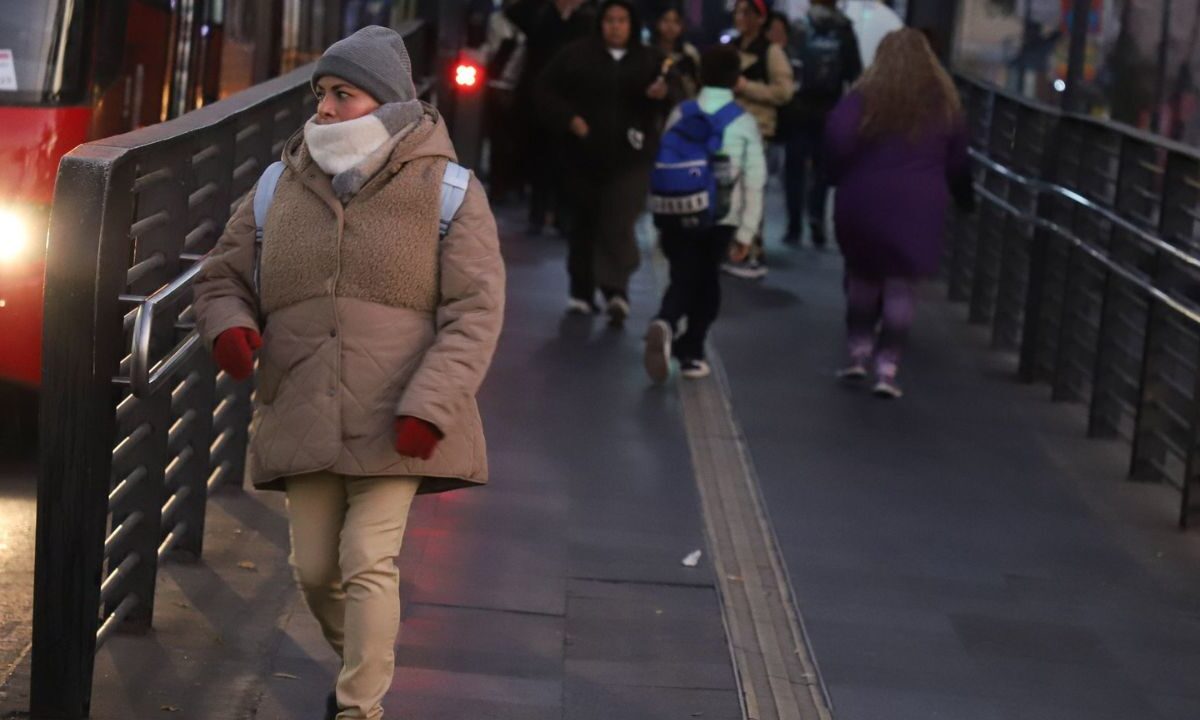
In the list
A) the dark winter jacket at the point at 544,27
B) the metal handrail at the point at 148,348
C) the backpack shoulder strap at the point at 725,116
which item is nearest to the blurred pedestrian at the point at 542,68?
the dark winter jacket at the point at 544,27

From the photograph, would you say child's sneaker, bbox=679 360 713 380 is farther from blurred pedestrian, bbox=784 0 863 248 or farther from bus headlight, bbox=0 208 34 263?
blurred pedestrian, bbox=784 0 863 248

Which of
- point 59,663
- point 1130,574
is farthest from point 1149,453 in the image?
point 59,663

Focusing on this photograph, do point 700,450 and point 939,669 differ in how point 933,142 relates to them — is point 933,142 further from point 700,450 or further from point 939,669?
point 939,669

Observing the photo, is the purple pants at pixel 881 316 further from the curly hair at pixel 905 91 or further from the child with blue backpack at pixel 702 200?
the curly hair at pixel 905 91

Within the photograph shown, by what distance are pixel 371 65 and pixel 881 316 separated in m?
6.06

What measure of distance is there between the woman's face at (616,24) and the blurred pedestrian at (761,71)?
8.59ft

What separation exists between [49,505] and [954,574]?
128 inches

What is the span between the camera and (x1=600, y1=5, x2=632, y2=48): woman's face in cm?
1138

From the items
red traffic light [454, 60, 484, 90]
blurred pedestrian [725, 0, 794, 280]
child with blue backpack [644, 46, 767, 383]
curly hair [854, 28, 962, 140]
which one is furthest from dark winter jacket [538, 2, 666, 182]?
red traffic light [454, 60, 484, 90]

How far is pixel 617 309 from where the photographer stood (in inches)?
444

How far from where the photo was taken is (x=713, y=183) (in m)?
9.94

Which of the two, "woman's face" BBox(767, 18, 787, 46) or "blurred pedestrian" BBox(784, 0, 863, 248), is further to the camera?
"blurred pedestrian" BBox(784, 0, 863, 248)

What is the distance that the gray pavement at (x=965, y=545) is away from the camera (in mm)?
5938

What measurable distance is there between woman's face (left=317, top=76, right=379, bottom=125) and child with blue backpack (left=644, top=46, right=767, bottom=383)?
5170 mm
